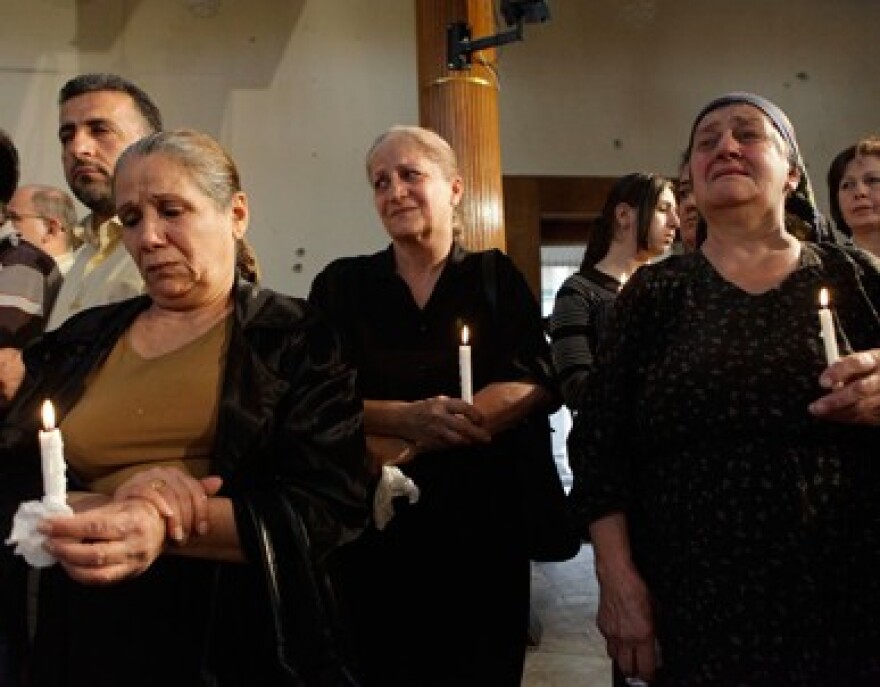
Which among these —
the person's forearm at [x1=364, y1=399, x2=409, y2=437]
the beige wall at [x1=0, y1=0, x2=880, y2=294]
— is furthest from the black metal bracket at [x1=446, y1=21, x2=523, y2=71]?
the person's forearm at [x1=364, y1=399, x2=409, y2=437]

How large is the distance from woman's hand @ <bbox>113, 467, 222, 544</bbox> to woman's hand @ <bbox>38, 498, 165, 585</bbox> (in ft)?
0.08

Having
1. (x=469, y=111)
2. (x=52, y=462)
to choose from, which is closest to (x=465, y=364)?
(x=52, y=462)

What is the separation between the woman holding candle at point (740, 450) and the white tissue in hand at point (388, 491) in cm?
31

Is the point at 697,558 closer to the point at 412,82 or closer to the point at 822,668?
the point at 822,668

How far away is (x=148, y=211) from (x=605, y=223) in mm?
1533

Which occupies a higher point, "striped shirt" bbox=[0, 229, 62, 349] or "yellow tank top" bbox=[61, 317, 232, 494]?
"striped shirt" bbox=[0, 229, 62, 349]

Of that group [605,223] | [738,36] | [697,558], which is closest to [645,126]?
[738,36]

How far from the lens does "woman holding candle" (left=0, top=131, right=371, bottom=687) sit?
1.17m

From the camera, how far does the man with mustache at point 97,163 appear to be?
175 centimetres

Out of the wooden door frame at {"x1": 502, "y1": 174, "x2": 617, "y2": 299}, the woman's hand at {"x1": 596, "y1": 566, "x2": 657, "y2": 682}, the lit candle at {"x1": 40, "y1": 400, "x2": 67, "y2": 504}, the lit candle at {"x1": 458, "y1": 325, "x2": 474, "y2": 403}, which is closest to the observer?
the lit candle at {"x1": 40, "y1": 400, "x2": 67, "y2": 504}

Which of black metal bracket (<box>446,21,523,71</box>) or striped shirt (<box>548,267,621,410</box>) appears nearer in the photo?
striped shirt (<box>548,267,621,410</box>)

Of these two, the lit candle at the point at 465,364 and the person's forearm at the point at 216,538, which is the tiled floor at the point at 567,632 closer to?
the lit candle at the point at 465,364

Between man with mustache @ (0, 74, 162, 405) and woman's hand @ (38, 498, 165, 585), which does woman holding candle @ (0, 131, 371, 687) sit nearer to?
woman's hand @ (38, 498, 165, 585)

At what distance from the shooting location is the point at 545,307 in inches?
235
